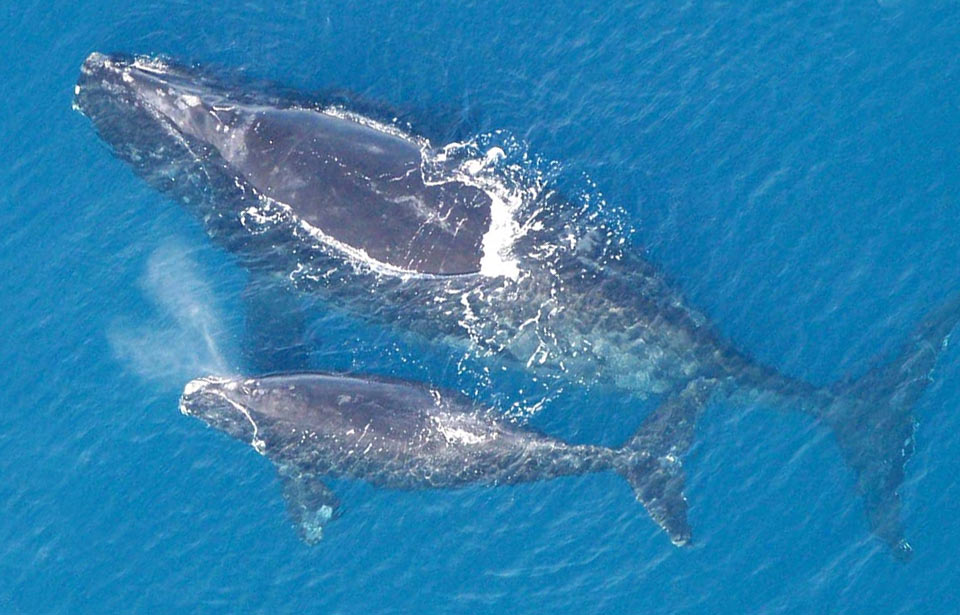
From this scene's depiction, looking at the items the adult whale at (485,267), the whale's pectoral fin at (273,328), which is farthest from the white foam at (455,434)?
the whale's pectoral fin at (273,328)

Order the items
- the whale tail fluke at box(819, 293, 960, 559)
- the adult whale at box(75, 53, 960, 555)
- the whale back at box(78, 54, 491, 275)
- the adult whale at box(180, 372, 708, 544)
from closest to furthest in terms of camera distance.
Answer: the whale tail fluke at box(819, 293, 960, 559), the adult whale at box(75, 53, 960, 555), the adult whale at box(180, 372, 708, 544), the whale back at box(78, 54, 491, 275)

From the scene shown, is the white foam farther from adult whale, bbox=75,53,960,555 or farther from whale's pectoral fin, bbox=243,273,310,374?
whale's pectoral fin, bbox=243,273,310,374

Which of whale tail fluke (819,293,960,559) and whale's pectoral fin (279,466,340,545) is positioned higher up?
whale tail fluke (819,293,960,559)

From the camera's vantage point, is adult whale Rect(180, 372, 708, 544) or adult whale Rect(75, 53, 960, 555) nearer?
adult whale Rect(75, 53, 960, 555)

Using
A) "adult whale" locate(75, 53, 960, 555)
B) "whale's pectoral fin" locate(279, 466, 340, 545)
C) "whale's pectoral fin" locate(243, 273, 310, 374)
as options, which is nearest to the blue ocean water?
"whale's pectoral fin" locate(279, 466, 340, 545)

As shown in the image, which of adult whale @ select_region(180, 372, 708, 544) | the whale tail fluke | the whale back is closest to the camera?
the whale tail fluke

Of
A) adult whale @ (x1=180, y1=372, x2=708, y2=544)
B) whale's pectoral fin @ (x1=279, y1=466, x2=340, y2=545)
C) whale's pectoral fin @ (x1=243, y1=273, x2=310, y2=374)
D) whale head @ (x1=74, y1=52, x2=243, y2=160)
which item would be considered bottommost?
whale's pectoral fin @ (x1=279, y1=466, x2=340, y2=545)

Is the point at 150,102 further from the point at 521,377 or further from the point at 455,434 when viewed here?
the point at 521,377

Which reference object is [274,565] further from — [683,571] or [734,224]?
[734,224]
